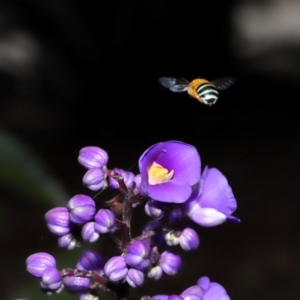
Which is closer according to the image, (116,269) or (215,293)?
(116,269)

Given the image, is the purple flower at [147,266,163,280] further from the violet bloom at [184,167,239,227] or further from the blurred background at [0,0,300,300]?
the blurred background at [0,0,300,300]

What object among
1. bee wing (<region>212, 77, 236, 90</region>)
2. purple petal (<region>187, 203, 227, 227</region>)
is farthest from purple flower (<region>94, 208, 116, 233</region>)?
→ bee wing (<region>212, 77, 236, 90</region>)

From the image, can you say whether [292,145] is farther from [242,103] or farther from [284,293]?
[284,293]

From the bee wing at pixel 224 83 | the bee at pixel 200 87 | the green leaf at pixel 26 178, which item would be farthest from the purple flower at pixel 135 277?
the green leaf at pixel 26 178

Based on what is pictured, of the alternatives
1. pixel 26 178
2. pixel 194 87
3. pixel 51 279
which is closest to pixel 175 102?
pixel 26 178

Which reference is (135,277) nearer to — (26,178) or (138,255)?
(138,255)

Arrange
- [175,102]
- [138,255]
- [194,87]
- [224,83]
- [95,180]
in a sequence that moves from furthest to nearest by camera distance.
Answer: [175,102]
[224,83]
[194,87]
[95,180]
[138,255]

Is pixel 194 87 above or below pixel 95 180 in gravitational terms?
above

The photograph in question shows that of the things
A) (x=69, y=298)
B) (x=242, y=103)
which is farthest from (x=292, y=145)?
(x=69, y=298)
